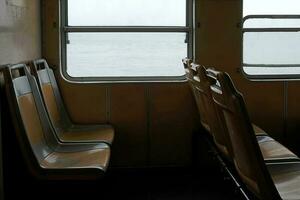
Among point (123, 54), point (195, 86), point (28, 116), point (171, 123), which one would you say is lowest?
point (171, 123)

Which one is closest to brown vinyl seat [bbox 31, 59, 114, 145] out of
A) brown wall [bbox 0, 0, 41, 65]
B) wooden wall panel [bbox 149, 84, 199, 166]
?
brown wall [bbox 0, 0, 41, 65]

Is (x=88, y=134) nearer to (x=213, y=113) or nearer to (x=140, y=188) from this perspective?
(x=140, y=188)

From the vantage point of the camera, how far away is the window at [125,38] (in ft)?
13.7

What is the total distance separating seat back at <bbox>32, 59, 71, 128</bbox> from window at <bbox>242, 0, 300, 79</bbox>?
1699mm

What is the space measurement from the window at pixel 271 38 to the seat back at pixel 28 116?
1994 mm

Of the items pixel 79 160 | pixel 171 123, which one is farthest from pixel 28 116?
pixel 171 123

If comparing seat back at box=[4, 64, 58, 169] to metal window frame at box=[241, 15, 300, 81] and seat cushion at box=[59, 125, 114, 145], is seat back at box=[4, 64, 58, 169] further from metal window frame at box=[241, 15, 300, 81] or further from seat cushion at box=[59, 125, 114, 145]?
metal window frame at box=[241, 15, 300, 81]

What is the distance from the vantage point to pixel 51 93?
3775 mm

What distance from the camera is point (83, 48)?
4215mm

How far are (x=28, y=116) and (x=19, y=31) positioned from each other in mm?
768

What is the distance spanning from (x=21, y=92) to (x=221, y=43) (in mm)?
2022

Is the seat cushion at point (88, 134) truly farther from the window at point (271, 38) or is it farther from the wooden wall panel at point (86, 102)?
the window at point (271, 38)

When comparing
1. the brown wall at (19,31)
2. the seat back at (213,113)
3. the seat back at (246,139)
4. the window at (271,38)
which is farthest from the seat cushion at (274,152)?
the brown wall at (19,31)

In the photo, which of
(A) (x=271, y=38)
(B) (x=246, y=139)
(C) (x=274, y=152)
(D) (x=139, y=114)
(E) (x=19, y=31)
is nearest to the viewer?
(B) (x=246, y=139)
